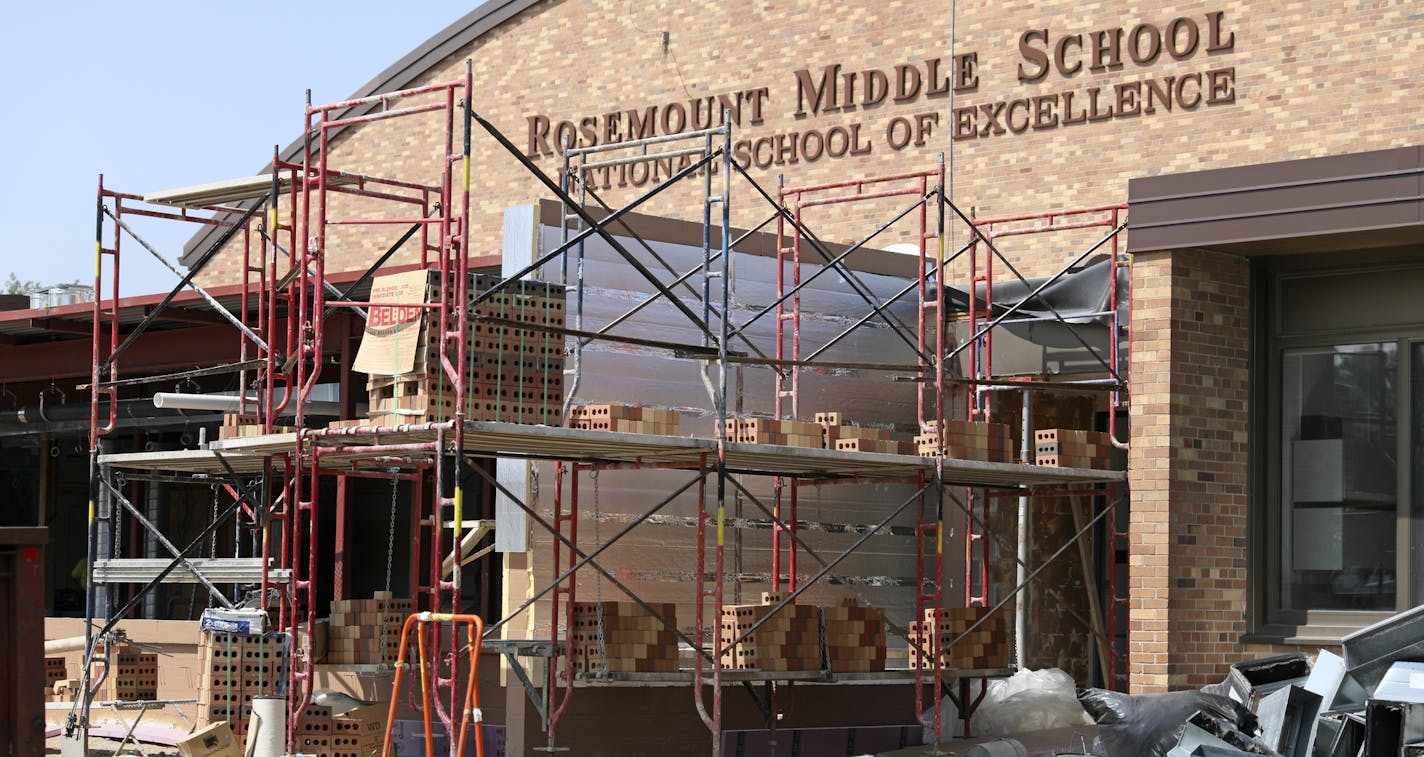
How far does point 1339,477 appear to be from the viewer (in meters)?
14.4

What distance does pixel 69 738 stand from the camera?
14.6 metres

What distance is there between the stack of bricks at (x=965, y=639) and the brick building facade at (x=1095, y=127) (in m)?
1.63

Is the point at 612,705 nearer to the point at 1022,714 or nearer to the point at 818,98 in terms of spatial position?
the point at 1022,714

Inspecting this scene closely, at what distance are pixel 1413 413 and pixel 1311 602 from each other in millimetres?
1586

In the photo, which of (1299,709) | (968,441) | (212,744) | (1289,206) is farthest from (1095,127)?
(212,744)

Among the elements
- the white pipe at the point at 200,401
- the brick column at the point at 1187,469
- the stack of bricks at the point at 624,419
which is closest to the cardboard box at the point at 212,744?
the stack of bricks at the point at 624,419

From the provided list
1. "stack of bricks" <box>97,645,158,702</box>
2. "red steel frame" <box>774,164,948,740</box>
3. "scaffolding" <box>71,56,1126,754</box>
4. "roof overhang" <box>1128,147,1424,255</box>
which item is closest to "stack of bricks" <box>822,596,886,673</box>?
"scaffolding" <box>71,56,1126,754</box>

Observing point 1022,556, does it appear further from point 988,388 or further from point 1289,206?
point 1289,206

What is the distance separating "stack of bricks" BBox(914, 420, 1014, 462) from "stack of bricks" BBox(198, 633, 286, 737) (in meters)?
5.07

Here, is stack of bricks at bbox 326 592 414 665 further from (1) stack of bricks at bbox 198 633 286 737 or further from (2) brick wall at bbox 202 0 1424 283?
(2) brick wall at bbox 202 0 1424 283

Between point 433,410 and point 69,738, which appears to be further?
point 69,738

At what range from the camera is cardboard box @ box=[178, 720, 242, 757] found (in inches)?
515

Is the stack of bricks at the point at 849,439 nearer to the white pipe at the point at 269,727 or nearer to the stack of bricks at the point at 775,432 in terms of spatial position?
the stack of bricks at the point at 775,432

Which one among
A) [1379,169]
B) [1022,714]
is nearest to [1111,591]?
[1022,714]
